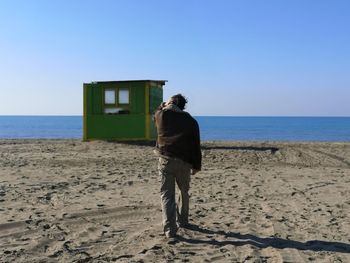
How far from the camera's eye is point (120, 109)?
21625 millimetres

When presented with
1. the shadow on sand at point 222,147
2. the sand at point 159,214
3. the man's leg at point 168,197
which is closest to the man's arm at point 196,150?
the man's leg at point 168,197

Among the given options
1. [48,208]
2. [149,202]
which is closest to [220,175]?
[149,202]

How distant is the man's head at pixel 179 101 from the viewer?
6777mm

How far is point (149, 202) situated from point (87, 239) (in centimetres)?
265

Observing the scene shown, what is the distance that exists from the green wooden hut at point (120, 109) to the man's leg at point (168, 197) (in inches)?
573

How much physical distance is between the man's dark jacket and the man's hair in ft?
0.44

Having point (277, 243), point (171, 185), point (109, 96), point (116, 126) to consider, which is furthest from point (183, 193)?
point (109, 96)

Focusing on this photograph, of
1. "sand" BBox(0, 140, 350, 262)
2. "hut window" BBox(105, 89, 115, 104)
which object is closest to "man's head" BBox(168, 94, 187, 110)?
"sand" BBox(0, 140, 350, 262)

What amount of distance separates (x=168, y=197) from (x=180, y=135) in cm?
80

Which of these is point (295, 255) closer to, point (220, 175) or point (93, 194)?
point (93, 194)

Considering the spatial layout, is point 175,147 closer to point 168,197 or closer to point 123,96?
point 168,197

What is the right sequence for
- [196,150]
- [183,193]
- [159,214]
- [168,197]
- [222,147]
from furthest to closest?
[222,147] < [159,214] < [183,193] < [196,150] < [168,197]

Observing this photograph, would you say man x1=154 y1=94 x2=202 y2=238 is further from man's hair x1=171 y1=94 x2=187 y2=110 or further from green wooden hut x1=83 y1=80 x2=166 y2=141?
green wooden hut x1=83 y1=80 x2=166 y2=141

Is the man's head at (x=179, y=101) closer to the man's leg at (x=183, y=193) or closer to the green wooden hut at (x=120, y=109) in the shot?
the man's leg at (x=183, y=193)
